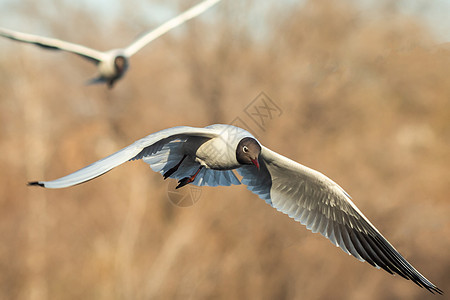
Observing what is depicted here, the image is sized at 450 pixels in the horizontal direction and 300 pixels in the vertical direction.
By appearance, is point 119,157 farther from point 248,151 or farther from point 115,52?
point 115,52

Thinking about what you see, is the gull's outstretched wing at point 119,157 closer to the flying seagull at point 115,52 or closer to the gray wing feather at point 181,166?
the gray wing feather at point 181,166

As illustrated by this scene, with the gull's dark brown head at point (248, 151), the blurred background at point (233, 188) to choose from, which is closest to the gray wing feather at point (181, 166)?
the gull's dark brown head at point (248, 151)

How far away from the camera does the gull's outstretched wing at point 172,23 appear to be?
392 cm

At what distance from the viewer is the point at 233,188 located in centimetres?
965

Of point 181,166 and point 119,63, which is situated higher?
point 119,63

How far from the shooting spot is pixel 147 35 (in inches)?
167

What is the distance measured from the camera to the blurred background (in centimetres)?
849

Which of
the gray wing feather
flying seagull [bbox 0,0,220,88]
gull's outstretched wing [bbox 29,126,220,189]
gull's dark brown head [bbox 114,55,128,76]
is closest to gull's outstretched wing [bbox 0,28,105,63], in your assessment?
flying seagull [bbox 0,0,220,88]

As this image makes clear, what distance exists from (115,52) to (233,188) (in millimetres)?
5542

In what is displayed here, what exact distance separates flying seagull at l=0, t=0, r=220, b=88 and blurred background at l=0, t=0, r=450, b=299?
4.11 m

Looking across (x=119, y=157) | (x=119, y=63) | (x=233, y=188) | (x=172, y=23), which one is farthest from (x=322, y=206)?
(x=233, y=188)

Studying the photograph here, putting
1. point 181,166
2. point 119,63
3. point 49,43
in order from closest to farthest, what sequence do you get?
point 181,166
point 49,43
point 119,63

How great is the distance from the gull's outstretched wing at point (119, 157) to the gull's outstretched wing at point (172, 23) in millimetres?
1517

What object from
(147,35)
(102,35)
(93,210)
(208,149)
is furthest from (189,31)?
(208,149)
